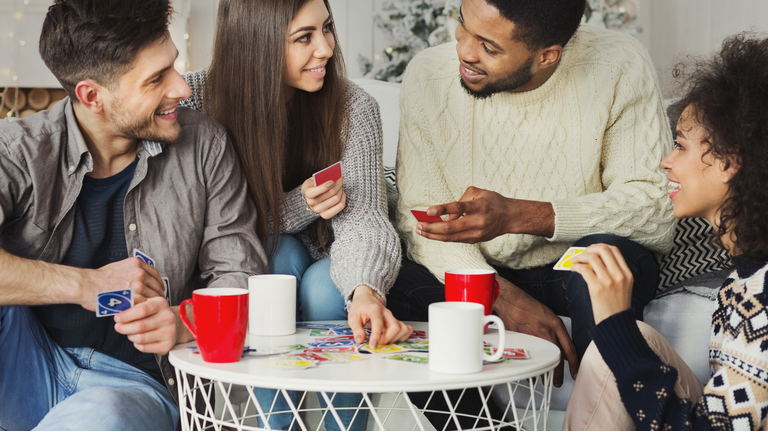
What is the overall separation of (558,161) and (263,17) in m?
0.87

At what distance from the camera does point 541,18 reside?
1763mm

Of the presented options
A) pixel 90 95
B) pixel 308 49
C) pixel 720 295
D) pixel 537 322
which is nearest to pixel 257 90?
pixel 308 49

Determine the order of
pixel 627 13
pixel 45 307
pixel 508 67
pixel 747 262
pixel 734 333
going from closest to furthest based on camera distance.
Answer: pixel 734 333
pixel 747 262
pixel 45 307
pixel 508 67
pixel 627 13

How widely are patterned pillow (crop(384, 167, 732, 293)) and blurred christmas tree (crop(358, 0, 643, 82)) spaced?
102 inches

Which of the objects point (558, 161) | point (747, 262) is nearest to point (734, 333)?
point (747, 262)

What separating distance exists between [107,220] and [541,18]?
1.16 meters

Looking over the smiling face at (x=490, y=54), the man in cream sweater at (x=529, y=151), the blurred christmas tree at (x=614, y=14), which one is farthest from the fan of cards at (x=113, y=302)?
the blurred christmas tree at (x=614, y=14)

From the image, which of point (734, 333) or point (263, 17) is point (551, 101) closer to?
point (263, 17)

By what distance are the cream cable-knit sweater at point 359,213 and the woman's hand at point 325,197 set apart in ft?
0.18

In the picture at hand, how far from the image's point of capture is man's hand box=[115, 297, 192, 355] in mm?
1113

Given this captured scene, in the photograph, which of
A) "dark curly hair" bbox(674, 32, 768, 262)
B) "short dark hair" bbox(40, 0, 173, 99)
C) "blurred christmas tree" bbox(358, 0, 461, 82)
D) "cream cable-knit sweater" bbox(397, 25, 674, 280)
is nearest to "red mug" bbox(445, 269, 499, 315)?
"dark curly hair" bbox(674, 32, 768, 262)

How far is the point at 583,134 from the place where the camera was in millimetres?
1862

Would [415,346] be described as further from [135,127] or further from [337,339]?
[135,127]

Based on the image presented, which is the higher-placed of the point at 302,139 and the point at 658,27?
the point at 658,27
